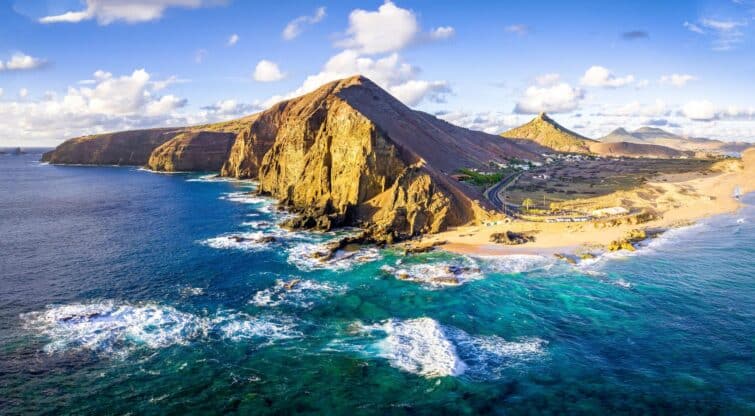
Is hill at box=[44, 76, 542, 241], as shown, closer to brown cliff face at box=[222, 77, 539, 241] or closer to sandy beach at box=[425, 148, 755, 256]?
brown cliff face at box=[222, 77, 539, 241]

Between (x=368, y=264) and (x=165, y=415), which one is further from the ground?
(x=368, y=264)

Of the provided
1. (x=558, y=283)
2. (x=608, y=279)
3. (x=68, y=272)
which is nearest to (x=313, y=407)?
(x=558, y=283)

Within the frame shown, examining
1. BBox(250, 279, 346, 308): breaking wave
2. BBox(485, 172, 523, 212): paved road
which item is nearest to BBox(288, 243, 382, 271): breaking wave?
BBox(250, 279, 346, 308): breaking wave

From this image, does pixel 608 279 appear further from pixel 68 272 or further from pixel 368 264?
pixel 68 272

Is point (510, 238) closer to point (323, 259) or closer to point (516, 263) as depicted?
point (516, 263)

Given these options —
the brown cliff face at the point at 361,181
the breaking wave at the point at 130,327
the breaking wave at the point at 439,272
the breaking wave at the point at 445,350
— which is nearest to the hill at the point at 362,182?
the brown cliff face at the point at 361,181

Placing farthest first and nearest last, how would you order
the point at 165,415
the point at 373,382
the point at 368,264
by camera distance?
the point at 368,264 < the point at 373,382 < the point at 165,415
